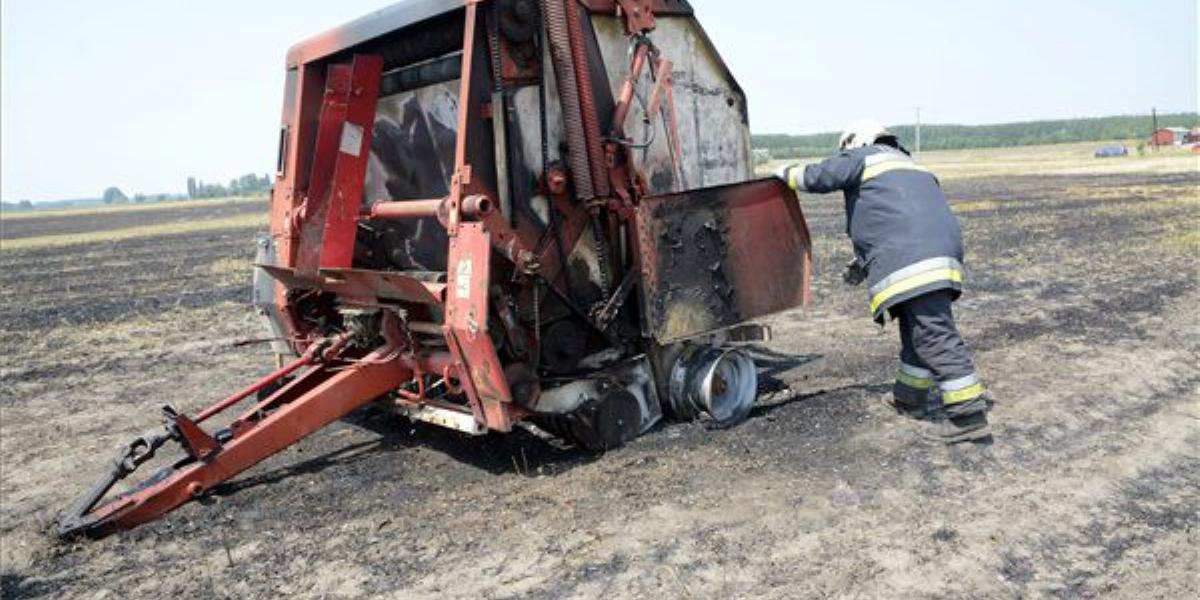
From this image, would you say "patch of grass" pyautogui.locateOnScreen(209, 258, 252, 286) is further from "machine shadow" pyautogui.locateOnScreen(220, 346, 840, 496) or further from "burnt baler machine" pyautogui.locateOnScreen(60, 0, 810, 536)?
"burnt baler machine" pyautogui.locateOnScreen(60, 0, 810, 536)

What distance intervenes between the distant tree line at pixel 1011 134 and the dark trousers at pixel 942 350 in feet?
284

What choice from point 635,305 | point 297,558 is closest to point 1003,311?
point 635,305

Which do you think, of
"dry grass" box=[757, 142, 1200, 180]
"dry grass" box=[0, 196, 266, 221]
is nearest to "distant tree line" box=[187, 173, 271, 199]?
"dry grass" box=[0, 196, 266, 221]

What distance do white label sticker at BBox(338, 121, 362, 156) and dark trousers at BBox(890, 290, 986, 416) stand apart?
271 cm

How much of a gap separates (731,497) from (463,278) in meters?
1.39

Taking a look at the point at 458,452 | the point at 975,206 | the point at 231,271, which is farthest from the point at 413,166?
the point at 975,206

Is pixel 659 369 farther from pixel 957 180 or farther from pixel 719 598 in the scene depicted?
pixel 957 180

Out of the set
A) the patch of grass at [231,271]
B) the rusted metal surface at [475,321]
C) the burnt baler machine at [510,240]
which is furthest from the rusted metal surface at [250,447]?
the patch of grass at [231,271]

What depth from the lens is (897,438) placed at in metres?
4.42

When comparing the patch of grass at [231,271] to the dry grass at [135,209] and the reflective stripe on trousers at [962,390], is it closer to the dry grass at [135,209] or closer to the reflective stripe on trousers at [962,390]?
the reflective stripe on trousers at [962,390]

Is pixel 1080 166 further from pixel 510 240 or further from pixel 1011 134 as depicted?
pixel 1011 134

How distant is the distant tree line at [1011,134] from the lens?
92.4m

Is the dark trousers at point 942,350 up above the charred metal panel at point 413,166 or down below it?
below

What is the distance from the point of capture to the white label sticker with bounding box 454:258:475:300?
154 inches
